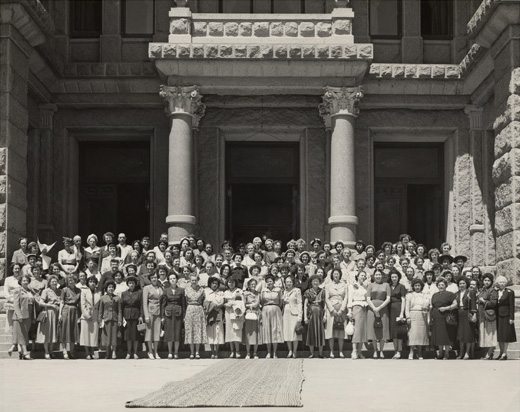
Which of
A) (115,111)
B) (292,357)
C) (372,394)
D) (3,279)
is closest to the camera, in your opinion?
(372,394)

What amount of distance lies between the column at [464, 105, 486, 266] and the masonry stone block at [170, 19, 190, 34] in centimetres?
709

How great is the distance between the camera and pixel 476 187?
90.6 ft

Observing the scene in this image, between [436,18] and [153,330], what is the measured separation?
12.1 meters

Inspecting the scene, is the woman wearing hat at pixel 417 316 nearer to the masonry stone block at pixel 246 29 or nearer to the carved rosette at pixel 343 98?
the carved rosette at pixel 343 98

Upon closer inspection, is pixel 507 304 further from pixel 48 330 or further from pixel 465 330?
pixel 48 330

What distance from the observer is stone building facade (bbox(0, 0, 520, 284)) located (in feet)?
85.9

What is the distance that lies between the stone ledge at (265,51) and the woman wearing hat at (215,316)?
651 cm

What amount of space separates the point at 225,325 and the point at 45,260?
182 inches

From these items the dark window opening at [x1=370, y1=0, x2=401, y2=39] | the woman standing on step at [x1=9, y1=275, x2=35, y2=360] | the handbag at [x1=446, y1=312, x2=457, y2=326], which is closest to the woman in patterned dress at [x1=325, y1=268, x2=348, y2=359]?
the handbag at [x1=446, y1=312, x2=457, y2=326]

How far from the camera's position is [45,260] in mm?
23828

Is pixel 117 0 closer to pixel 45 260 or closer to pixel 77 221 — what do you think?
pixel 77 221

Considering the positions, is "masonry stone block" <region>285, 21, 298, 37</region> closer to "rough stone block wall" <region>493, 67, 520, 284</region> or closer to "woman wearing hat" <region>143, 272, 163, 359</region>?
"rough stone block wall" <region>493, 67, 520, 284</region>

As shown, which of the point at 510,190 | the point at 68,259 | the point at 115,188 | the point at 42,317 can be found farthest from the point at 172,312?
the point at 115,188

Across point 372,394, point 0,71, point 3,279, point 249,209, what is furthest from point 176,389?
point 249,209
